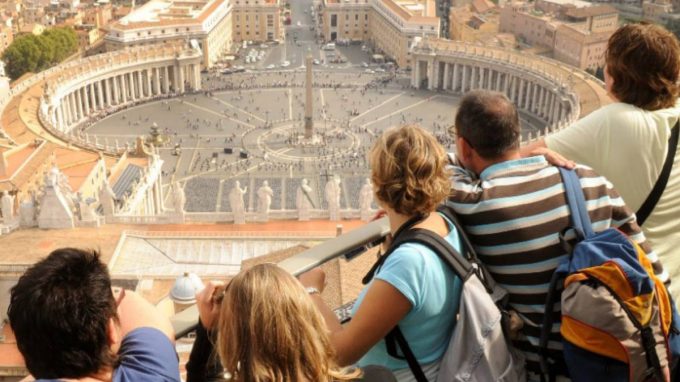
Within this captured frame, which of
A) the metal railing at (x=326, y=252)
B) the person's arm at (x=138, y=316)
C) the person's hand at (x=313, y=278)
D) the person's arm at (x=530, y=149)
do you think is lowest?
the person's hand at (x=313, y=278)

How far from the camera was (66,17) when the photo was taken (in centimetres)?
9169

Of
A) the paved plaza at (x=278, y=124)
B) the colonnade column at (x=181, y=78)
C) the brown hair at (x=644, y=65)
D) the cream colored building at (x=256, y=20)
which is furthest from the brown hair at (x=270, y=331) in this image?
the cream colored building at (x=256, y=20)

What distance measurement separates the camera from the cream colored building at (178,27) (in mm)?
77500

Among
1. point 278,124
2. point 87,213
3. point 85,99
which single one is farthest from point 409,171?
point 85,99

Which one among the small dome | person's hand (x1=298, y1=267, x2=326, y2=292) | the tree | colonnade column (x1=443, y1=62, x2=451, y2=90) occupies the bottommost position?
colonnade column (x1=443, y1=62, x2=451, y2=90)

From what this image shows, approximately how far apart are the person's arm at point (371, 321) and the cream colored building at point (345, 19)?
3560 inches

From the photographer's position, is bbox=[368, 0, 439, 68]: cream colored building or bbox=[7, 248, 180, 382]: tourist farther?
bbox=[368, 0, 439, 68]: cream colored building

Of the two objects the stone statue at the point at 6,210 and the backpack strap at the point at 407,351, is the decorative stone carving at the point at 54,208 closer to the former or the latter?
the stone statue at the point at 6,210

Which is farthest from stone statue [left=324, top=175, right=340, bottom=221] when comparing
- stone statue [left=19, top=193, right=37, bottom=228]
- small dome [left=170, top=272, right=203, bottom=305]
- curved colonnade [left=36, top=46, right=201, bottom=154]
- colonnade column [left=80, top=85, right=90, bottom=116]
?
colonnade column [left=80, top=85, right=90, bottom=116]

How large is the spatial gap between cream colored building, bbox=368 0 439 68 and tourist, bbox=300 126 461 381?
3026 inches

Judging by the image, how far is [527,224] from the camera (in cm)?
574

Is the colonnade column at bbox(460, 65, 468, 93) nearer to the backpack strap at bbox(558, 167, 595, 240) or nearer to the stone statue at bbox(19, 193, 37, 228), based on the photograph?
the stone statue at bbox(19, 193, 37, 228)

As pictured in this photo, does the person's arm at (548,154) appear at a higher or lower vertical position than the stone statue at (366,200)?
higher

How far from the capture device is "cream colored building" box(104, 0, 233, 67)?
77.5 m
